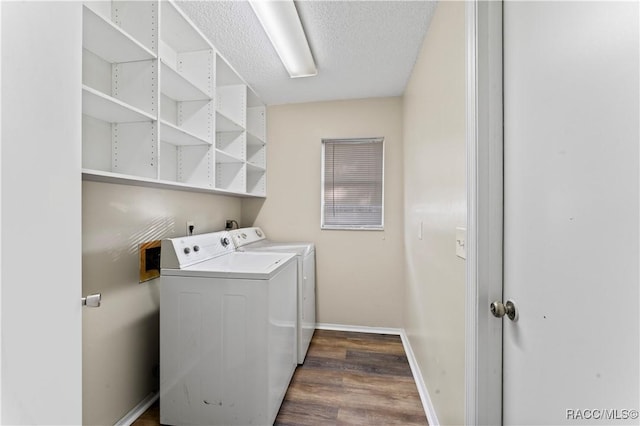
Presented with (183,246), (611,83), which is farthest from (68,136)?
(183,246)

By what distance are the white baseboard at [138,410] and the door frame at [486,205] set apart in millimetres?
1827

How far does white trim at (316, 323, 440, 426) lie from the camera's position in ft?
5.46

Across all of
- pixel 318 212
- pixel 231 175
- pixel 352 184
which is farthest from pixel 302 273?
pixel 352 184

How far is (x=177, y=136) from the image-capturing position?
1747 millimetres

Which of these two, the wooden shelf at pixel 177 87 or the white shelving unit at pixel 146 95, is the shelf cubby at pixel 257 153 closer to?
the white shelving unit at pixel 146 95

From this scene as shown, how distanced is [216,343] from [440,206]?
1447 mm

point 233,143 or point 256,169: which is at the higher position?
point 233,143

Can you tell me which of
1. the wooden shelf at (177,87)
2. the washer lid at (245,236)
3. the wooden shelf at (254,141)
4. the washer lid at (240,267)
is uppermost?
the wooden shelf at (177,87)

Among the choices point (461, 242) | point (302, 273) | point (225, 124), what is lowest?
point (302, 273)

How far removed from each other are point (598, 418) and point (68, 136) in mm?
1272

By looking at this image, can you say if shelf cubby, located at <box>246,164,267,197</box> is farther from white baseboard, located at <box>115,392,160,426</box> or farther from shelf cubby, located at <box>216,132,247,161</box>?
white baseboard, located at <box>115,392,160,426</box>

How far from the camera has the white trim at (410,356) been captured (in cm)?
167

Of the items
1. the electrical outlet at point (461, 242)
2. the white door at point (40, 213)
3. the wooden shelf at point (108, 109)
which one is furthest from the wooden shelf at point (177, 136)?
the electrical outlet at point (461, 242)

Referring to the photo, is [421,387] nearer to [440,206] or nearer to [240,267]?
[440,206]
